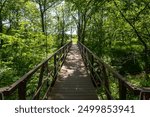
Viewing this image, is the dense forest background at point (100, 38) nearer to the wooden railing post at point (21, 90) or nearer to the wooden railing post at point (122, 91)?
the wooden railing post at point (21, 90)

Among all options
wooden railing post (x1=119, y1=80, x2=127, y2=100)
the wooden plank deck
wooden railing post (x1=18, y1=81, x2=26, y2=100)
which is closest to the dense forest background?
the wooden plank deck

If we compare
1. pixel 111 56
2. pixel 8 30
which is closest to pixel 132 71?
pixel 111 56

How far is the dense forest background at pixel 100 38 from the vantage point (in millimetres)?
12453

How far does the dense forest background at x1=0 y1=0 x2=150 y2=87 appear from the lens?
1245 centimetres

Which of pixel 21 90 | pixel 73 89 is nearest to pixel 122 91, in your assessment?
pixel 21 90

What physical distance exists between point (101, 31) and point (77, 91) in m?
15.8

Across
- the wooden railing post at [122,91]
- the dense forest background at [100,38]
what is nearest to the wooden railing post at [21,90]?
the wooden railing post at [122,91]

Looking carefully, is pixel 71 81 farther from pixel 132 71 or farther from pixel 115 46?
pixel 132 71

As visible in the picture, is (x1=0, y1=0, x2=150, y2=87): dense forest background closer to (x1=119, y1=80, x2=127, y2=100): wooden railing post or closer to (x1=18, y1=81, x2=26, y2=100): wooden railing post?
(x1=18, y1=81, x2=26, y2=100): wooden railing post

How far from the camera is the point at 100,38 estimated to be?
22172 millimetres

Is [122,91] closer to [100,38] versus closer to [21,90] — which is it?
[21,90]

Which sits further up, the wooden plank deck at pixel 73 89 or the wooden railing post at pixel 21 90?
the wooden railing post at pixel 21 90

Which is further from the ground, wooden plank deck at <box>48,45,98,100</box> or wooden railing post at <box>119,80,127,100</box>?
wooden railing post at <box>119,80,127,100</box>

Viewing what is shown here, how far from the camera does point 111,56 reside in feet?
67.1
